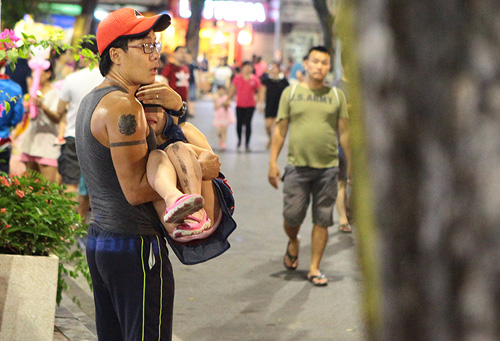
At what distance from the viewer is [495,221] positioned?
115cm

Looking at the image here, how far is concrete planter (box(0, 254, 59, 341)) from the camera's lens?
15.9 feet

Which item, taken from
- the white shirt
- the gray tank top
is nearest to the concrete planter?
the gray tank top

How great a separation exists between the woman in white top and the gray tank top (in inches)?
241

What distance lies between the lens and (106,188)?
3418 millimetres

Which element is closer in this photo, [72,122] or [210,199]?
[210,199]

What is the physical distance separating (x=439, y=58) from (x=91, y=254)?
2.59m

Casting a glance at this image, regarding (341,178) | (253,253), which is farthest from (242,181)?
(253,253)

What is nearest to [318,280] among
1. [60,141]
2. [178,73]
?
[60,141]

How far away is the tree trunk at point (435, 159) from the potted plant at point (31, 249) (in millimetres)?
3913

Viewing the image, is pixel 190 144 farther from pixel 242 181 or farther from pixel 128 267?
pixel 242 181

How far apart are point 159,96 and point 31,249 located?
2.07m

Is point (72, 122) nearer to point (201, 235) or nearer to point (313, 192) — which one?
point (313, 192)

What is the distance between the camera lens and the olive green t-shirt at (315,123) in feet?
25.1

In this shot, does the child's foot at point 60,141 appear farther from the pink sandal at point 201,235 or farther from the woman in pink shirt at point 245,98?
the woman in pink shirt at point 245,98
